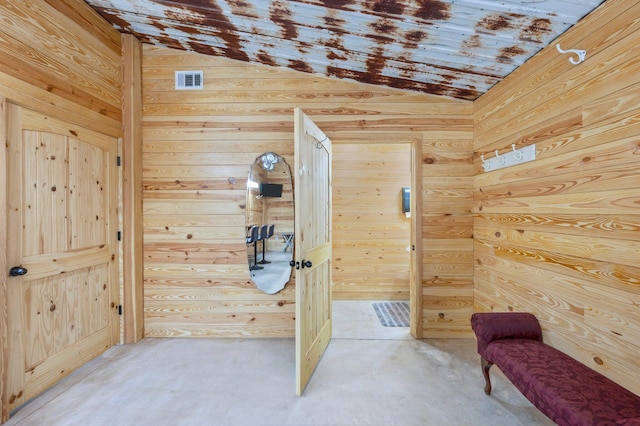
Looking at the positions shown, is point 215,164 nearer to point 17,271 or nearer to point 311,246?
point 311,246

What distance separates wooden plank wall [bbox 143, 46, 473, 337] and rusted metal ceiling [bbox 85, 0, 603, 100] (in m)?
0.18

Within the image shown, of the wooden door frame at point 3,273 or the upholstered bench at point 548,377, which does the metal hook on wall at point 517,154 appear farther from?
the wooden door frame at point 3,273

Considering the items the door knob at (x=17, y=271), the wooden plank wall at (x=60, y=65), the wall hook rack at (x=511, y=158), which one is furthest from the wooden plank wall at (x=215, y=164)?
the door knob at (x=17, y=271)

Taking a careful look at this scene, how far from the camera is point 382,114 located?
300 cm

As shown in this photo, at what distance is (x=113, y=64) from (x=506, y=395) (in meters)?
4.05

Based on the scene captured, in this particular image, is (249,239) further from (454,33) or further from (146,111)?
(454,33)

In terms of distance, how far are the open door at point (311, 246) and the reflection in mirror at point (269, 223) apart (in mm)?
406

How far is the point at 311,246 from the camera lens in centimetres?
239

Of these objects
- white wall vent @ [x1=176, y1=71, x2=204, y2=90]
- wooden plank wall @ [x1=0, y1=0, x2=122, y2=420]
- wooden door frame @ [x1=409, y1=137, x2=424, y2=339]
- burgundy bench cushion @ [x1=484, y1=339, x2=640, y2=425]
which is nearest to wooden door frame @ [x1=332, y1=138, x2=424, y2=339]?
wooden door frame @ [x1=409, y1=137, x2=424, y2=339]

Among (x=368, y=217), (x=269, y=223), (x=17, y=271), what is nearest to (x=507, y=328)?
(x=269, y=223)

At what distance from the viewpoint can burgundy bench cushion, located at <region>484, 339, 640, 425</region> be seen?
128 centimetres

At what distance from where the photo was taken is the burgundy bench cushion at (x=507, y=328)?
6.57ft

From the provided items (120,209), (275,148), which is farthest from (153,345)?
(275,148)

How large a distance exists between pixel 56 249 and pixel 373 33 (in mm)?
2707
